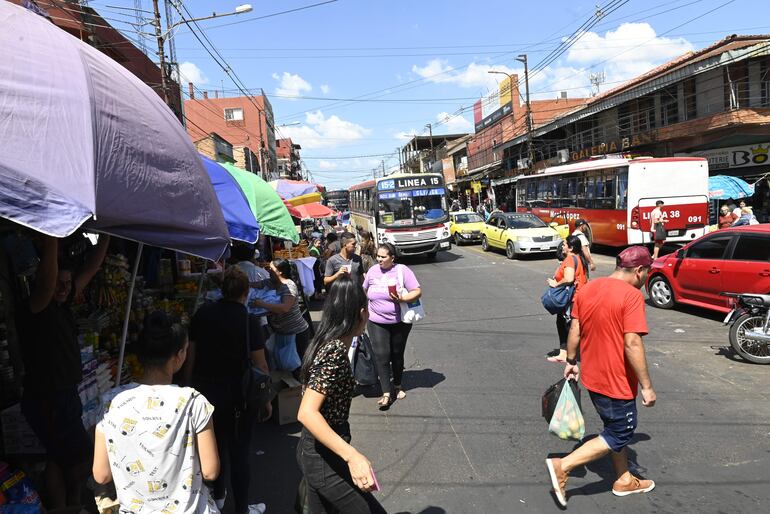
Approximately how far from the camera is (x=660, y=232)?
1559 centimetres

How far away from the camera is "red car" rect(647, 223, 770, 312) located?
25.7ft

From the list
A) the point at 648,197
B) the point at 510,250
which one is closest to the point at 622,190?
the point at 648,197

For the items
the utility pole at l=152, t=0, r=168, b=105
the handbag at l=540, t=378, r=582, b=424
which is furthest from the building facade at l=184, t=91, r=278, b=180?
the handbag at l=540, t=378, r=582, b=424

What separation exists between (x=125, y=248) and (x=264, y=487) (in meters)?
3.12

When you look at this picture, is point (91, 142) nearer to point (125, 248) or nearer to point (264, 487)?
point (264, 487)

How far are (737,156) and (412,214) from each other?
40.8ft

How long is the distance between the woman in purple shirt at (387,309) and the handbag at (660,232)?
41.7ft

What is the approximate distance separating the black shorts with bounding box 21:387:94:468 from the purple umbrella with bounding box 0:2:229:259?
131 cm

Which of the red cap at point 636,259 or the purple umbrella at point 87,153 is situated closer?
the purple umbrella at point 87,153

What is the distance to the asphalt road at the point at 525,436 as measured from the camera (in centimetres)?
381

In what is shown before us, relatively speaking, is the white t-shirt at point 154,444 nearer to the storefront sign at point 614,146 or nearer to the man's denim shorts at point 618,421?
the man's denim shorts at point 618,421

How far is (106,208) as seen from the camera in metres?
2.07

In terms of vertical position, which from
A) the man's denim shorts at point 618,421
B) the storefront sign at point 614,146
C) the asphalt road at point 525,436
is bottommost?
the asphalt road at point 525,436

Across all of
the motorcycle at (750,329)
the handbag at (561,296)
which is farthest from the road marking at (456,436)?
the motorcycle at (750,329)
